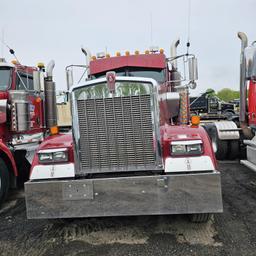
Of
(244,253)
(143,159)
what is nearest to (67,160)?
(143,159)

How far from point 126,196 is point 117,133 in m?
0.73

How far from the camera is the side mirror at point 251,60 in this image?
5.93 meters

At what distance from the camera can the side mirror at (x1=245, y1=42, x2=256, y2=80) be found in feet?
19.5

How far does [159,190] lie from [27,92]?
13.4ft

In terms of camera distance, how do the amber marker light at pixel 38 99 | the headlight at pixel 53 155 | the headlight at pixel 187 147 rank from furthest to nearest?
the amber marker light at pixel 38 99, the headlight at pixel 53 155, the headlight at pixel 187 147

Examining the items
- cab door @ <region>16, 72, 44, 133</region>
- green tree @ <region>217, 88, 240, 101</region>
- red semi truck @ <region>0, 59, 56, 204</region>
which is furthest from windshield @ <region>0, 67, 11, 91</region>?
green tree @ <region>217, 88, 240, 101</region>

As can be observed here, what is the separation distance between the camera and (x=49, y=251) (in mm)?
3182

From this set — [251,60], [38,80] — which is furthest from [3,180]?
[251,60]

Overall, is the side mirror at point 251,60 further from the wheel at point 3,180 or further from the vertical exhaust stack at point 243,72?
the wheel at point 3,180

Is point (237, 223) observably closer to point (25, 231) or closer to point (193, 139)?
point (193, 139)

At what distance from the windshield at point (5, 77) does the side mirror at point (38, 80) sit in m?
0.53

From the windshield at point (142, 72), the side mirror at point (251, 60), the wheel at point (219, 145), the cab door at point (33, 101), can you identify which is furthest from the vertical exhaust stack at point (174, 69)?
the cab door at point (33, 101)

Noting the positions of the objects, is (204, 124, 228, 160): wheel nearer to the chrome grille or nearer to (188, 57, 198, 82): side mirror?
(188, 57, 198, 82): side mirror

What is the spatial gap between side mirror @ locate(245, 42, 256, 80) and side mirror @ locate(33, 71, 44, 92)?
4.38 metres
